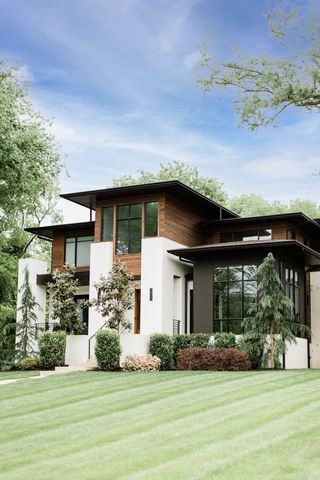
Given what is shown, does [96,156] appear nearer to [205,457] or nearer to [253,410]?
[253,410]

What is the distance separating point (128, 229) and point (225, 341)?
21.2ft

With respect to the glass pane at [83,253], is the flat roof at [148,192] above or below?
above

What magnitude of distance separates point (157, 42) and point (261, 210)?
3069 centimetres

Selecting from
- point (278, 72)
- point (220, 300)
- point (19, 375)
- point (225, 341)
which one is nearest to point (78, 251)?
point (220, 300)

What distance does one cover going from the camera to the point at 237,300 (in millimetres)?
25344

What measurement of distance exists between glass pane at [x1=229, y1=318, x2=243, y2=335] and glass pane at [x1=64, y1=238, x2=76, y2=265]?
8.69 m

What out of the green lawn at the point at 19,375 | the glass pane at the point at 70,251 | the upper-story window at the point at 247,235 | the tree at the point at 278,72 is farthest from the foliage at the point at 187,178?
the tree at the point at 278,72

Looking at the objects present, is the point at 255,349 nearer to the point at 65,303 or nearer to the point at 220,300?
the point at 220,300

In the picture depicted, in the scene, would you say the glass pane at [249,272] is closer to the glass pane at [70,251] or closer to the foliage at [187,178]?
the glass pane at [70,251]

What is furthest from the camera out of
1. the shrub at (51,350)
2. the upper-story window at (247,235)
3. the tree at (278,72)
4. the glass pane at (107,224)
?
the upper-story window at (247,235)

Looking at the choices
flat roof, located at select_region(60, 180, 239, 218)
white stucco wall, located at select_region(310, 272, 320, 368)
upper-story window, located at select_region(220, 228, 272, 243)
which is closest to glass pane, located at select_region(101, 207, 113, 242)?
flat roof, located at select_region(60, 180, 239, 218)

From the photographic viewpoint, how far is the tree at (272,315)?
22.7 m

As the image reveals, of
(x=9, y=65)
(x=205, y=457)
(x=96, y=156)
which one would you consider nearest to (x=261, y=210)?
(x=96, y=156)

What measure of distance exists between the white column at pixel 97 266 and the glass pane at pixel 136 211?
1.47 metres
